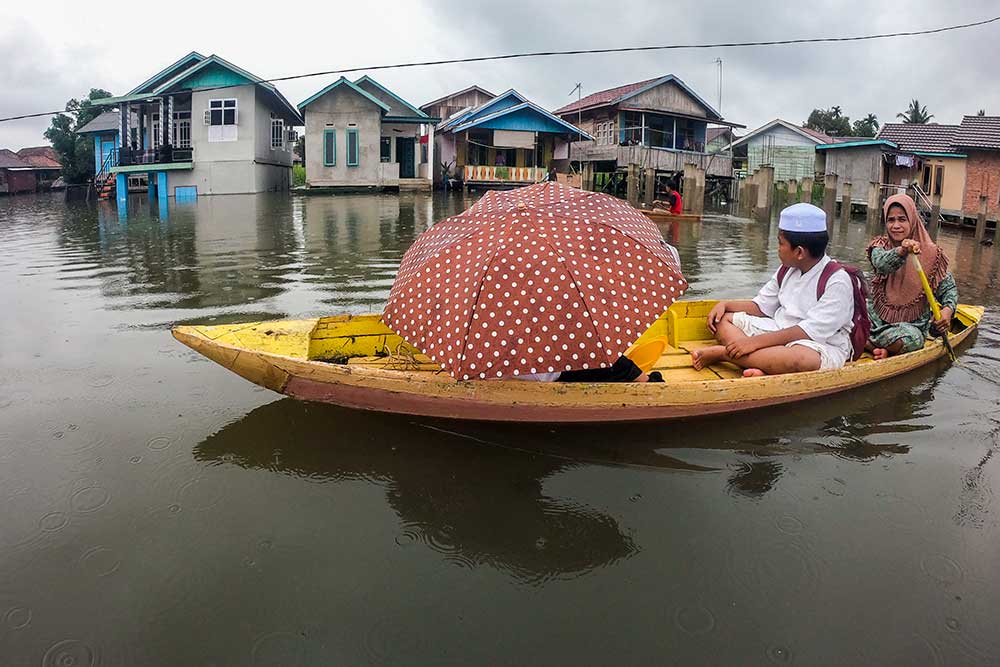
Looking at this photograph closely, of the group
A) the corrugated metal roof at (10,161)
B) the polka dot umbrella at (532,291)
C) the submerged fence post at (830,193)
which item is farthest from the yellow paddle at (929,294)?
the corrugated metal roof at (10,161)

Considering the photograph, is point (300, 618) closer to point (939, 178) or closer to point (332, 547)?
point (332, 547)

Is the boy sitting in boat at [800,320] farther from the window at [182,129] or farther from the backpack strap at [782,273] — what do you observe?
the window at [182,129]

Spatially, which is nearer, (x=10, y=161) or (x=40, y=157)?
(x=10, y=161)

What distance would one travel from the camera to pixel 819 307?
4297 millimetres

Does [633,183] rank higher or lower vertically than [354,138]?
lower

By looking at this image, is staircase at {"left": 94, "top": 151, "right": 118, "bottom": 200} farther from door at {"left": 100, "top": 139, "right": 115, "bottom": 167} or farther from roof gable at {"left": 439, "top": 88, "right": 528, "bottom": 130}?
roof gable at {"left": 439, "top": 88, "right": 528, "bottom": 130}

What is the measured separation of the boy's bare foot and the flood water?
44 cm

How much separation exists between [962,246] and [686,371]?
1574cm

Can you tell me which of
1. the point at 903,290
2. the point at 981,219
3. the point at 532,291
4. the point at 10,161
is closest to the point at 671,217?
the point at 981,219

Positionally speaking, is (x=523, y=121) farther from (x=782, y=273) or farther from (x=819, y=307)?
(x=819, y=307)

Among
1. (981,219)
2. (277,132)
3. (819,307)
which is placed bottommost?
(819,307)

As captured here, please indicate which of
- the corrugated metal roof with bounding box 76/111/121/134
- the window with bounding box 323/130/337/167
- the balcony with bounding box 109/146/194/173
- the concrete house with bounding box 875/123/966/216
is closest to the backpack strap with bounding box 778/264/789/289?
the concrete house with bounding box 875/123/966/216

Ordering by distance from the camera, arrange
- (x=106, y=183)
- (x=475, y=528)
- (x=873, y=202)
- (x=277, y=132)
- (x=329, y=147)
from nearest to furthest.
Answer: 1. (x=475, y=528)
2. (x=873, y=202)
3. (x=329, y=147)
4. (x=106, y=183)
5. (x=277, y=132)

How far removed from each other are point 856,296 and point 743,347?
29.7 inches
